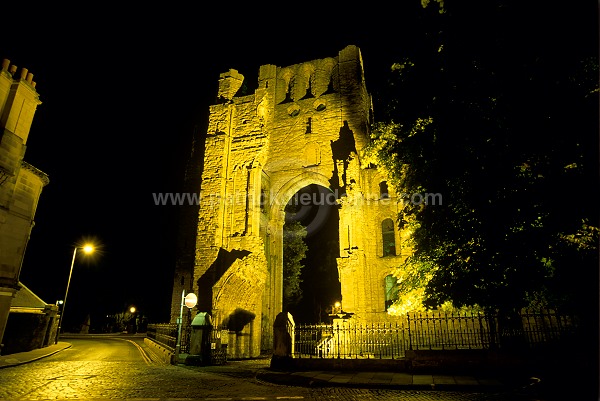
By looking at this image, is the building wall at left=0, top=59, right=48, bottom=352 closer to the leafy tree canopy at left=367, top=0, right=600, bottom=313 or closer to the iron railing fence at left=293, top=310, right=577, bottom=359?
the iron railing fence at left=293, top=310, right=577, bottom=359

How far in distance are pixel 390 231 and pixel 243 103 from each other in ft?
40.6

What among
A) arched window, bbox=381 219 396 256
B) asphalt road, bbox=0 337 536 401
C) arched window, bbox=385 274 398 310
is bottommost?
asphalt road, bbox=0 337 536 401

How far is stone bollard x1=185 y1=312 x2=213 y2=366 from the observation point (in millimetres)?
12769

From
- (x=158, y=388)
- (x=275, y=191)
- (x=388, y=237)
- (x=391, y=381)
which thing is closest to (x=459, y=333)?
(x=391, y=381)

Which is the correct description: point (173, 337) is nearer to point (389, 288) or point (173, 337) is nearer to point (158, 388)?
point (158, 388)

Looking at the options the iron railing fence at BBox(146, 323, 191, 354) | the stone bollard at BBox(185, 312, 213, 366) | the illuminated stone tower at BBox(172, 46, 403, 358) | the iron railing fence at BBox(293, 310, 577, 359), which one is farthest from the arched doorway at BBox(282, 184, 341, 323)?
the stone bollard at BBox(185, 312, 213, 366)

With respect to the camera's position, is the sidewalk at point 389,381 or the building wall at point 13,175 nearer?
the sidewalk at point 389,381

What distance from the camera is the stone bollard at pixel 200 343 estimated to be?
12.8 meters

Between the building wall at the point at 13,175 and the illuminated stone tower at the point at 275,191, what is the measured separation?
8587 mm

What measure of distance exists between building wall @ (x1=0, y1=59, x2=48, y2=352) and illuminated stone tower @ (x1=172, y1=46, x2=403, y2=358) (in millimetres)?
8587

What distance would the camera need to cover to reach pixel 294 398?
23.8 feet

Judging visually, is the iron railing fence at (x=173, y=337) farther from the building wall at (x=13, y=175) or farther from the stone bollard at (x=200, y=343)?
the building wall at (x=13, y=175)

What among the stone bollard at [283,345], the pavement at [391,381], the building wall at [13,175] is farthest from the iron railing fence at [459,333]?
the building wall at [13,175]

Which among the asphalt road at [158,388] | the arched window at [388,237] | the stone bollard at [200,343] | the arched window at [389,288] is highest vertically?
the arched window at [388,237]
